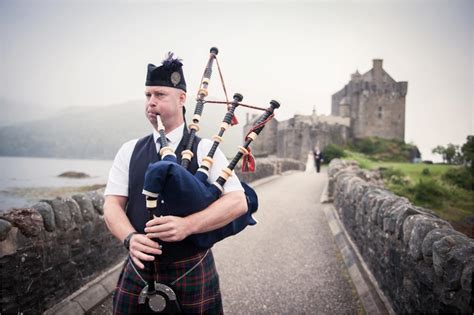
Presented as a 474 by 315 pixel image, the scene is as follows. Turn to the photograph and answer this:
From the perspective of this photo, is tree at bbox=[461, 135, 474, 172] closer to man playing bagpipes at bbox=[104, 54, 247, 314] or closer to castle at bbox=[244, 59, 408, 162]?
man playing bagpipes at bbox=[104, 54, 247, 314]

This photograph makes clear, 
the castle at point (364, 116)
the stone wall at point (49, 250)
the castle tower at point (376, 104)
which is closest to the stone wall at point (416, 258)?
the stone wall at point (49, 250)

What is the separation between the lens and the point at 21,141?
5152 millimetres

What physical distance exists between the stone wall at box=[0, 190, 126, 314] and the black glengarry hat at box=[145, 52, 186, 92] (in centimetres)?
190

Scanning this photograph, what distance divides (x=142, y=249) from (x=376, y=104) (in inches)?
2061

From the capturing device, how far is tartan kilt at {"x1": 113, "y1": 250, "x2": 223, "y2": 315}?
1.87 m

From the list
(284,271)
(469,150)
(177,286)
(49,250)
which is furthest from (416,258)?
(49,250)

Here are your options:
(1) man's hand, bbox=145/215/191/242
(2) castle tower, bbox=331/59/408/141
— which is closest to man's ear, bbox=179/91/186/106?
(1) man's hand, bbox=145/215/191/242

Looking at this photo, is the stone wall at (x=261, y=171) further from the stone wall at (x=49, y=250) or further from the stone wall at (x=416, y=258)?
the stone wall at (x=49, y=250)

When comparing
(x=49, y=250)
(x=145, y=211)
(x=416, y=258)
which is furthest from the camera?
(x=49, y=250)

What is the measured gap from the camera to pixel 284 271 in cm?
494

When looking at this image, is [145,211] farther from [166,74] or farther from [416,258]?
[416,258]

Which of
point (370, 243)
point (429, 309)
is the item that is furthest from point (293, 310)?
point (429, 309)

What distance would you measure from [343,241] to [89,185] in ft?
16.6

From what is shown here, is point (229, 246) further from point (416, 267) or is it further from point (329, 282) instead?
point (416, 267)
